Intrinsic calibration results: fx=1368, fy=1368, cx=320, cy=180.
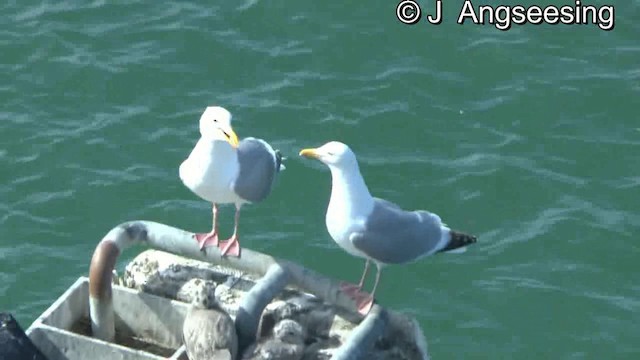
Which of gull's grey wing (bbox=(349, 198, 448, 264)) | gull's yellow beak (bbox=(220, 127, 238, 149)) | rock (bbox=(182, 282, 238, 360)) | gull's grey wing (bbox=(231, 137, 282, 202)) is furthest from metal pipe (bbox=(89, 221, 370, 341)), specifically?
gull's yellow beak (bbox=(220, 127, 238, 149))

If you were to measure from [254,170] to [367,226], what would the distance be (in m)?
1.37

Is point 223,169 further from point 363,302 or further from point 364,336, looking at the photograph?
point 364,336

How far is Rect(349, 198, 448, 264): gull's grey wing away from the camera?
11.7m

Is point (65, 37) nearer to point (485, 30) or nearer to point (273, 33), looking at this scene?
point (273, 33)

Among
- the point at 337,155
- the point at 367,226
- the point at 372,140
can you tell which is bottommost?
the point at 372,140

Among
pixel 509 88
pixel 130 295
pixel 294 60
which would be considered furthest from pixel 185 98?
pixel 130 295

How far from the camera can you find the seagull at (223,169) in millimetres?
12016

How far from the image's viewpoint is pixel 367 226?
11680 mm

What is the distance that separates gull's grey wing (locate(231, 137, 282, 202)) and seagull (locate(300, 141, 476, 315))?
0.86m

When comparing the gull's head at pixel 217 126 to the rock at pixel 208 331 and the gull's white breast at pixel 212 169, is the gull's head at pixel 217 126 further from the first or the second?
the rock at pixel 208 331

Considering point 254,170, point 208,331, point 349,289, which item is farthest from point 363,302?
point 254,170

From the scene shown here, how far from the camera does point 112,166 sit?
1814cm

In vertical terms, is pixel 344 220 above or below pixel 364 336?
above

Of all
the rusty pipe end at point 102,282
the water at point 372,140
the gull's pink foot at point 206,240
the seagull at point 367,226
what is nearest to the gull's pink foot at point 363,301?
the seagull at point 367,226
